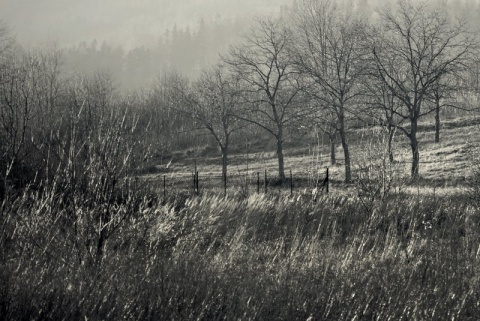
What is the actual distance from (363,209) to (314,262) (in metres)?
6.72

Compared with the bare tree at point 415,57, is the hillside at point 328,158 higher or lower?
lower

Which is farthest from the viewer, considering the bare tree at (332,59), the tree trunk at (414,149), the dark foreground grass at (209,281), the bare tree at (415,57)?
the bare tree at (332,59)

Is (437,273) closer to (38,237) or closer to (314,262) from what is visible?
(314,262)

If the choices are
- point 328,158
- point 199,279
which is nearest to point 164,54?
point 328,158

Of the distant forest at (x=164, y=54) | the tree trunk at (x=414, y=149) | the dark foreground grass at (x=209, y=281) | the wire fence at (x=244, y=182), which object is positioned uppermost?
the distant forest at (x=164, y=54)

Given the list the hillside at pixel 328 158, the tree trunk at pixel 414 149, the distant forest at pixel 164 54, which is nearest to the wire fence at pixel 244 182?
the hillside at pixel 328 158

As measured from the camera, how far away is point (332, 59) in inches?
1093

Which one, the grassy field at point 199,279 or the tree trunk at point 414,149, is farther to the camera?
the tree trunk at point 414,149

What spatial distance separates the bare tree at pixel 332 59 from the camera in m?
25.5

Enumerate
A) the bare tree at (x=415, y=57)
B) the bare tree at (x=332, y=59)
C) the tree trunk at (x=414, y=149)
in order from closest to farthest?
1. the tree trunk at (x=414, y=149)
2. the bare tree at (x=415, y=57)
3. the bare tree at (x=332, y=59)

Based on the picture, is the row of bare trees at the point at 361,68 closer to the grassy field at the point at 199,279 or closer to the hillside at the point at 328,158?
the hillside at the point at 328,158

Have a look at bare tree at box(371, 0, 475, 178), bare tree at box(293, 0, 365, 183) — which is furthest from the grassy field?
bare tree at box(293, 0, 365, 183)

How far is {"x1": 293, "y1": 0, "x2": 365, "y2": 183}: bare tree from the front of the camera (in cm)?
2552

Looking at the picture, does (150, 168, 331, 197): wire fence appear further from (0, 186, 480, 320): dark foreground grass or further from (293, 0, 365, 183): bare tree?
(0, 186, 480, 320): dark foreground grass
